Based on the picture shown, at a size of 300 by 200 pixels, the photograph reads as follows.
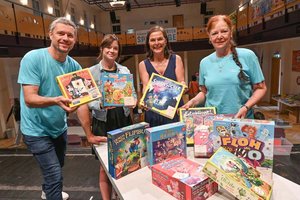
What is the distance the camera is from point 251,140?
43.4 inches

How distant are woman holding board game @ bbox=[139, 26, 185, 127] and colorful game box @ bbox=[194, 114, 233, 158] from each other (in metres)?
0.49

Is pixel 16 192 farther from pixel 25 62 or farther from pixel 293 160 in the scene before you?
pixel 293 160

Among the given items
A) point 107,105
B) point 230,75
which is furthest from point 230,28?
point 107,105

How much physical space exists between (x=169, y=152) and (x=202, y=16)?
54.0ft

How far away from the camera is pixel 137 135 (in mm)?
1298

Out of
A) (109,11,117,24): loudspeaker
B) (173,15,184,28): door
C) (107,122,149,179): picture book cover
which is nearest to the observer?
(107,122,149,179): picture book cover

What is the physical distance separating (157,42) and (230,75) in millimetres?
653

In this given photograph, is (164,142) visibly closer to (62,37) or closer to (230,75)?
(230,75)

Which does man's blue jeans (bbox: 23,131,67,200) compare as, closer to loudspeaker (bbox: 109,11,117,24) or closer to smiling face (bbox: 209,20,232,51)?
smiling face (bbox: 209,20,232,51)

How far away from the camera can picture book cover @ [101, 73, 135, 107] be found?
1.65 m

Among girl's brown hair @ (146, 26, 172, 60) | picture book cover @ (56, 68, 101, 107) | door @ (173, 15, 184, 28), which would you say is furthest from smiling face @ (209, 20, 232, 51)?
door @ (173, 15, 184, 28)

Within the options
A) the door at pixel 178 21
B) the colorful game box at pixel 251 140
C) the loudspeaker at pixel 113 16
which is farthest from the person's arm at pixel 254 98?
the loudspeaker at pixel 113 16

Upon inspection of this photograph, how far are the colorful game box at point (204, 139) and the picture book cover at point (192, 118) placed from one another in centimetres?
5

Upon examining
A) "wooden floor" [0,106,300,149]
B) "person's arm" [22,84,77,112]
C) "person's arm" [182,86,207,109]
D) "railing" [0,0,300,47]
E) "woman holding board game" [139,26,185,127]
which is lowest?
"wooden floor" [0,106,300,149]
